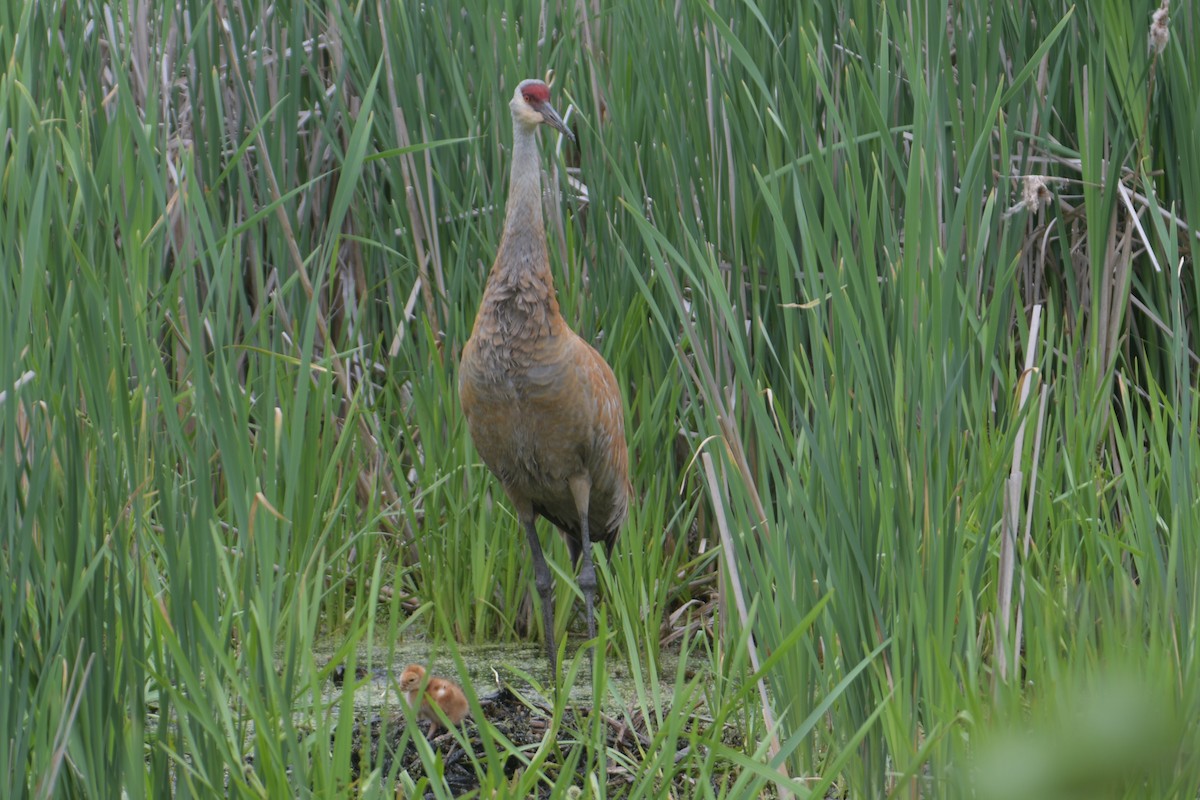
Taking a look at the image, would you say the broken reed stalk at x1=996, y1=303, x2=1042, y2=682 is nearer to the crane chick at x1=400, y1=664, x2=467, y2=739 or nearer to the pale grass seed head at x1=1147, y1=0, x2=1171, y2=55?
the pale grass seed head at x1=1147, y1=0, x2=1171, y2=55

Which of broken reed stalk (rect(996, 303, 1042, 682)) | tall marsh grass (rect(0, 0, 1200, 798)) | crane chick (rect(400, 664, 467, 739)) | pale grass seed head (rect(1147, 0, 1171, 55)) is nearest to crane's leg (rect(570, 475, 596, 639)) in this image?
tall marsh grass (rect(0, 0, 1200, 798))

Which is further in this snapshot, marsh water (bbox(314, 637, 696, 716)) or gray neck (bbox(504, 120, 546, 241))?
marsh water (bbox(314, 637, 696, 716))

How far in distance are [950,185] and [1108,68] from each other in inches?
30.9

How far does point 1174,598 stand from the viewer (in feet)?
6.48

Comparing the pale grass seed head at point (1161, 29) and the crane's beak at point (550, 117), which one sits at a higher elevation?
the pale grass seed head at point (1161, 29)

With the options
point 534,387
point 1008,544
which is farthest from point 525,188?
point 1008,544

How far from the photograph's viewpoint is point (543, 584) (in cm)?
364

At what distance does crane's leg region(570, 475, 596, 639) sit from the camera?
11.7 feet

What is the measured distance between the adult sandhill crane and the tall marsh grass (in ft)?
0.46

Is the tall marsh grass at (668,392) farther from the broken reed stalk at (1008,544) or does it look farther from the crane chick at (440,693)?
the crane chick at (440,693)

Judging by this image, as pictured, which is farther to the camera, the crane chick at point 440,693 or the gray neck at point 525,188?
the gray neck at point 525,188

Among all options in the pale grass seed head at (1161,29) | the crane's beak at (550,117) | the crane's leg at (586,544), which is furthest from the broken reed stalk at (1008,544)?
the crane's leg at (586,544)

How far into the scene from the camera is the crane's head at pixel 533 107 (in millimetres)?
3131

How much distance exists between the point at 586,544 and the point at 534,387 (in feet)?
1.86
